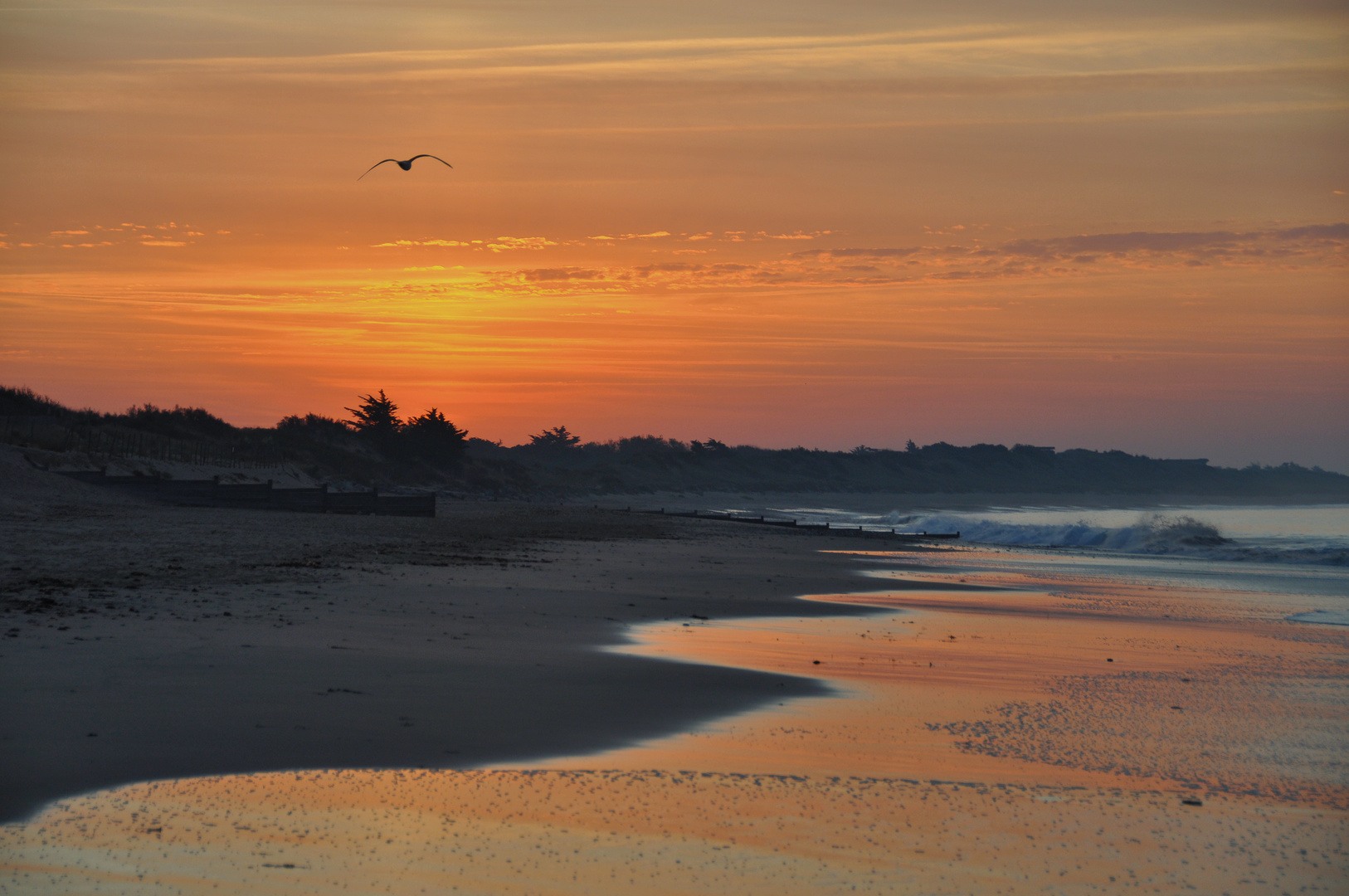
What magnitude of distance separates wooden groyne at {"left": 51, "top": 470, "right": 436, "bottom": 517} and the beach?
1450cm

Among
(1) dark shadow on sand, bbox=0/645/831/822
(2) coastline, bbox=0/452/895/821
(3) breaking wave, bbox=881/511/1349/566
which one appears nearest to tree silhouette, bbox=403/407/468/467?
(3) breaking wave, bbox=881/511/1349/566

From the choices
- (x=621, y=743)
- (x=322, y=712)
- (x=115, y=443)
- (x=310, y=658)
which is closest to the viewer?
(x=621, y=743)

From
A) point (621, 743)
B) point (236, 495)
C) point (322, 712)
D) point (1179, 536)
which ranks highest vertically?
point (236, 495)

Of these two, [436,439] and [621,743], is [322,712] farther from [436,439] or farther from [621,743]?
[436,439]

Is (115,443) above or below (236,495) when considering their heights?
above

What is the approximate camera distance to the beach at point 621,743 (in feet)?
16.2

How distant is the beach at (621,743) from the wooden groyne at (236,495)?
47.6 ft

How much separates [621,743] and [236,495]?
25.7 m

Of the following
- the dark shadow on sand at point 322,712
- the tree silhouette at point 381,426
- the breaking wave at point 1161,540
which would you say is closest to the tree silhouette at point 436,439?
the tree silhouette at point 381,426

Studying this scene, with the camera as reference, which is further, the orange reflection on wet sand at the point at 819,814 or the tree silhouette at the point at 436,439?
the tree silhouette at the point at 436,439

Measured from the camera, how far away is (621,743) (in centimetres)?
721

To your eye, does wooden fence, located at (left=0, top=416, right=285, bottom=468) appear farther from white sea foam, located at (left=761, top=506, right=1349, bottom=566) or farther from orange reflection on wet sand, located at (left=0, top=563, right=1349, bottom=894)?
orange reflection on wet sand, located at (left=0, top=563, right=1349, bottom=894)

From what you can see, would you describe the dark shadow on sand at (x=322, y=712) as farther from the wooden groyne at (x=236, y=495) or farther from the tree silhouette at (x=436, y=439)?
the tree silhouette at (x=436, y=439)

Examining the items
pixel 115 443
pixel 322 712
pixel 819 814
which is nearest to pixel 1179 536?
pixel 819 814
